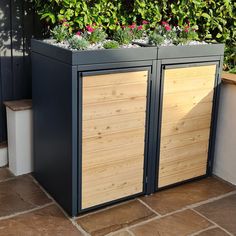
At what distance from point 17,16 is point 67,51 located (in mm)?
1053

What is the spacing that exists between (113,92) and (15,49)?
1.15 meters

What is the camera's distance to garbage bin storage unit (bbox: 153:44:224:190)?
9.59 feet

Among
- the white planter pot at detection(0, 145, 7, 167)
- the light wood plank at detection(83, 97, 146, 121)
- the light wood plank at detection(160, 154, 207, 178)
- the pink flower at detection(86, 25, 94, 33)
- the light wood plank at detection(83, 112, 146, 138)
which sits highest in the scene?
the pink flower at detection(86, 25, 94, 33)

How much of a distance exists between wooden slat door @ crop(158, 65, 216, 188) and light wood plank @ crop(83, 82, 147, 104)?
0.72 ft

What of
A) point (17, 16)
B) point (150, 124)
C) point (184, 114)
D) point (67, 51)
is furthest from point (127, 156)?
point (17, 16)

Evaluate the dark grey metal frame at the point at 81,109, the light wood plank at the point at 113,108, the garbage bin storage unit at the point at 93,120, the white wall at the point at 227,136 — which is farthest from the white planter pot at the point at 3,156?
the white wall at the point at 227,136

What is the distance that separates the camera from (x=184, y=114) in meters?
3.10

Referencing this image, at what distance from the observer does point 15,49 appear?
340 centimetres

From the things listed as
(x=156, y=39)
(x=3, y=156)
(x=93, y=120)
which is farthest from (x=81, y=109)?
(x=3, y=156)

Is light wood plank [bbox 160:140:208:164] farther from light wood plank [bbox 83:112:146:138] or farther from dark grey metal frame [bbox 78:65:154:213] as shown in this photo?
light wood plank [bbox 83:112:146:138]

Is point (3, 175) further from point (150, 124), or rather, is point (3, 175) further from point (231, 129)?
point (231, 129)

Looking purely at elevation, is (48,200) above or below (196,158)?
below

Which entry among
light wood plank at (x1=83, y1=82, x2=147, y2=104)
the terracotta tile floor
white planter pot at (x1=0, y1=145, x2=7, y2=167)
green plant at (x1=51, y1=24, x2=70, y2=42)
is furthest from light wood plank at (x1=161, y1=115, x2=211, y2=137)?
white planter pot at (x1=0, y1=145, x2=7, y2=167)

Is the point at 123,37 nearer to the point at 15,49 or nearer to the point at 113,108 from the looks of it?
the point at 113,108
